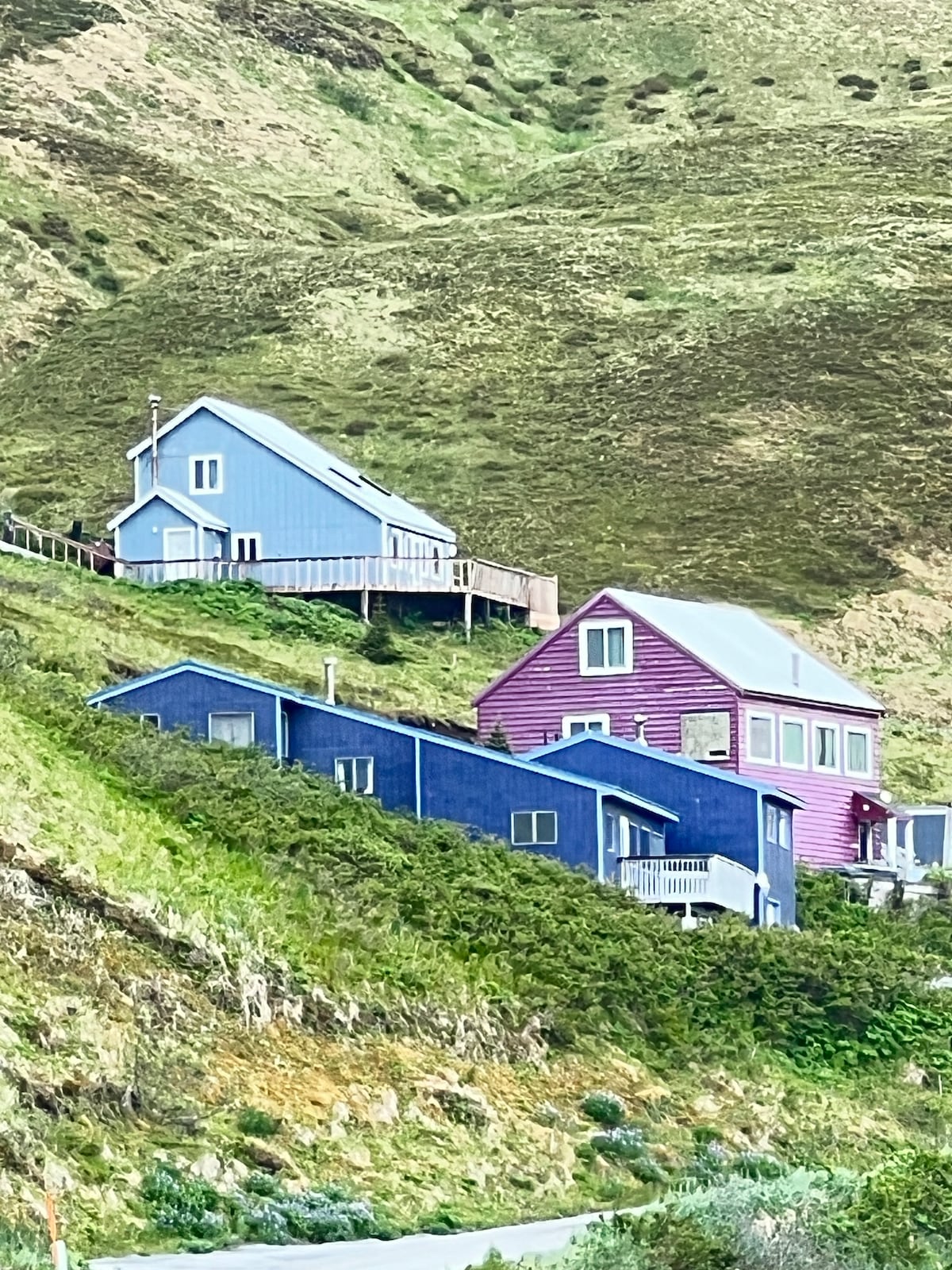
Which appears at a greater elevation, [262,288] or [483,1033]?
[262,288]

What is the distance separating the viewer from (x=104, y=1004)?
31688mm

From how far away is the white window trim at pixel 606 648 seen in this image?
5716 cm

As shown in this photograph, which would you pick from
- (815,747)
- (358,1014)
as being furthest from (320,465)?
(358,1014)

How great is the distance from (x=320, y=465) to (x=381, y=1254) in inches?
1985

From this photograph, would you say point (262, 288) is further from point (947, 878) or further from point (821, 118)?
point (947, 878)

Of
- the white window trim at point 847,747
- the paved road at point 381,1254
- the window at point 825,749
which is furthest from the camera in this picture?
the white window trim at point 847,747

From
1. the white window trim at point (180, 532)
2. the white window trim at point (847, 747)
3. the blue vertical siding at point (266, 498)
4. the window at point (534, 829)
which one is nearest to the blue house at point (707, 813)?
the window at point (534, 829)

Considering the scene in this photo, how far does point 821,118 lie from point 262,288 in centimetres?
4214

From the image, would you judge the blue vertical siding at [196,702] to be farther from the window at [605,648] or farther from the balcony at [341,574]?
the balcony at [341,574]

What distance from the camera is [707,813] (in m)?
49.2

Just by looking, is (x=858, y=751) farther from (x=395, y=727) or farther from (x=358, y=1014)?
(x=358, y=1014)

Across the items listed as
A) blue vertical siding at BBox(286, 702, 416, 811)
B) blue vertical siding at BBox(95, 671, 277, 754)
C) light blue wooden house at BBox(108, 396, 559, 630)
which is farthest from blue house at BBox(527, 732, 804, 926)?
light blue wooden house at BBox(108, 396, 559, 630)

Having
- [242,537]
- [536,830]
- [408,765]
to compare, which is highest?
[242,537]

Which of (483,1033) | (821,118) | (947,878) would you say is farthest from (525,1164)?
(821,118)
